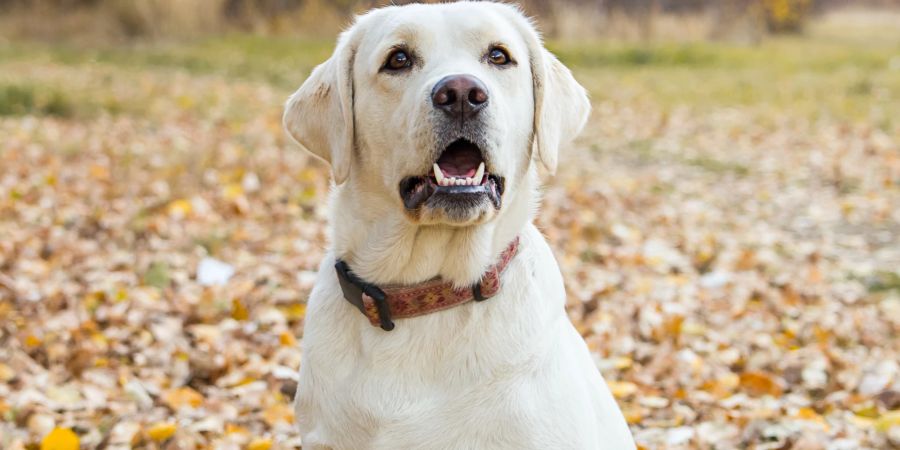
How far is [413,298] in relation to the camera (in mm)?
2512

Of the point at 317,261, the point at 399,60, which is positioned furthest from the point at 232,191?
the point at 399,60

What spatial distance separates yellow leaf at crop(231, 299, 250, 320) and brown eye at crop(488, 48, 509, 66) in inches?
99.1

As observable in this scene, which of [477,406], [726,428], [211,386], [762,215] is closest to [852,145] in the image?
[762,215]

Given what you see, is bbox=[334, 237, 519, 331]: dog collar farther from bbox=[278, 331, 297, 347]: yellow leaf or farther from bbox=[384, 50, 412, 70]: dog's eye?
bbox=[278, 331, 297, 347]: yellow leaf

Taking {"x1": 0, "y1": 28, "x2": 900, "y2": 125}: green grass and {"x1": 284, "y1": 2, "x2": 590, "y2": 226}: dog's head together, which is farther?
{"x1": 0, "y1": 28, "x2": 900, "y2": 125}: green grass

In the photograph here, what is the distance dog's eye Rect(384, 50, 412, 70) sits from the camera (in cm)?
260

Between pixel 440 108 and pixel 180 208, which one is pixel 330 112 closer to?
pixel 440 108

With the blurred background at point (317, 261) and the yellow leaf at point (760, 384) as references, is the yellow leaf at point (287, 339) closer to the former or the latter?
the blurred background at point (317, 261)

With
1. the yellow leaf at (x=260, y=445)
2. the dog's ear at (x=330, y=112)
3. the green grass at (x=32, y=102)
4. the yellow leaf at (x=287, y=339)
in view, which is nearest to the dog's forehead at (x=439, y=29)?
the dog's ear at (x=330, y=112)

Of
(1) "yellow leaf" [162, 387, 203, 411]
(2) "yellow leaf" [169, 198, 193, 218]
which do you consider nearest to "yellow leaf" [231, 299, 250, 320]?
(1) "yellow leaf" [162, 387, 203, 411]

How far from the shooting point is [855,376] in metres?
4.12

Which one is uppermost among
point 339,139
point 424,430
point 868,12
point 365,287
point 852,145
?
point 339,139

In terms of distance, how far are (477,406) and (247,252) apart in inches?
144

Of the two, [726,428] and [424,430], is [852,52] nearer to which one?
[726,428]
